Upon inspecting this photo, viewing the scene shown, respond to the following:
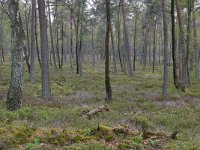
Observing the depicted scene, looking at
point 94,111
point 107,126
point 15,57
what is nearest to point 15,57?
point 15,57

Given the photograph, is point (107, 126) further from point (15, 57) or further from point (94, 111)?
point (15, 57)

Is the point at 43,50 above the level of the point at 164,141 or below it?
above

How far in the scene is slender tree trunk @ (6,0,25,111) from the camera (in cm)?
1301

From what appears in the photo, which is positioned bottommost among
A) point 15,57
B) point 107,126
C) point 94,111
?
point 94,111

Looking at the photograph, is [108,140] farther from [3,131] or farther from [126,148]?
[3,131]

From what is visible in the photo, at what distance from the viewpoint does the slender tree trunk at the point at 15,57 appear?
1301cm

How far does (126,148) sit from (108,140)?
67 cm

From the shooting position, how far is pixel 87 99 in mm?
19297

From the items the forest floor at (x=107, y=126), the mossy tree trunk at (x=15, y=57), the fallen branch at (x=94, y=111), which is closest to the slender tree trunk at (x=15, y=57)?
the mossy tree trunk at (x=15, y=57)

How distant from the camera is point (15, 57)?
517 inches

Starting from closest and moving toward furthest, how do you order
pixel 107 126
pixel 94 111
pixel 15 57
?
pixel 107 126 < pixel 15 57 < pixel 94 111

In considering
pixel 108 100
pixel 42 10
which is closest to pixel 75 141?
pixel 108 100

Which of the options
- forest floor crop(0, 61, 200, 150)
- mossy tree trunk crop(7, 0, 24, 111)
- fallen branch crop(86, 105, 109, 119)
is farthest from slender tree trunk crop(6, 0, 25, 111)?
fallen branch crop(86, 105, 109, 119)

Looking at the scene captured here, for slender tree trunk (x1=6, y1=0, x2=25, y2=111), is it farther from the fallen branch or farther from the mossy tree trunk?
the fallen branch
